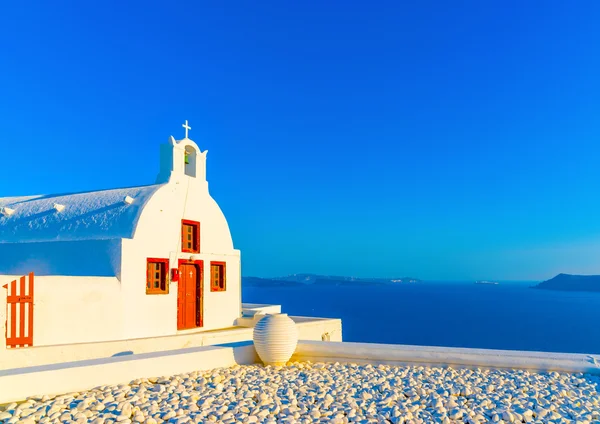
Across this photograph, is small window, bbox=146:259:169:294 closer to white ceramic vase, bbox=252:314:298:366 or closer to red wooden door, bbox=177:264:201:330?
red wooden door, bbox=177:264:201:330

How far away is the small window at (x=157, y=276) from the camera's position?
13.3 meters

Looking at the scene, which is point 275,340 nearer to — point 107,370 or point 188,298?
point 107,370

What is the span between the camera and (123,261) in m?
12.5

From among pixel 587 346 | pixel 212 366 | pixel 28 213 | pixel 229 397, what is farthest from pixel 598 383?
pixel 587 346

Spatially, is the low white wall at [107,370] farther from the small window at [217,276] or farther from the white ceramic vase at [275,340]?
the small window at [217,276]

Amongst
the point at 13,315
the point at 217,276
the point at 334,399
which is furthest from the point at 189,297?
the point at 334,399

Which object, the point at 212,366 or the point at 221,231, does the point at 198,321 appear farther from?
the point at 212,366

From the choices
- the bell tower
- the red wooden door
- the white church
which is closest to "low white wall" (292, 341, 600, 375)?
the white church

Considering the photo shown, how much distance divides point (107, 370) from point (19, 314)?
4347 millimetres

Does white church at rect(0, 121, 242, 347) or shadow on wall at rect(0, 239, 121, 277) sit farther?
shadow on wall at rect(0, 239, 121, 277)

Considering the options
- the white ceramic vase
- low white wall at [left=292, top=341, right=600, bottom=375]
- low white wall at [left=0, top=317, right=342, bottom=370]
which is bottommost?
low white wall at [left=0, top=317, right=342, bottom=370]

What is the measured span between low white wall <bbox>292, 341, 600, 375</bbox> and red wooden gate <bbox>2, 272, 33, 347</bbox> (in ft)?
17.6

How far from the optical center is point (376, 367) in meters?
8.65

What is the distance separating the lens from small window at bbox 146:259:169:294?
43.6ft
